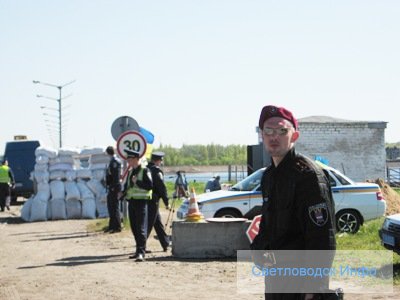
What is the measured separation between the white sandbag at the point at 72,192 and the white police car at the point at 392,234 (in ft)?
42.5

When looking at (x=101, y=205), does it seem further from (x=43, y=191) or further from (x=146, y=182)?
(x=146, y=182)

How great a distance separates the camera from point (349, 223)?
50.3 feet

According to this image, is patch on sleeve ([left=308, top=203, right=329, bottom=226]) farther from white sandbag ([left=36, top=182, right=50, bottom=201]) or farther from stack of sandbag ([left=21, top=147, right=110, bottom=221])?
white sandbag ([left=36, top=182, right=50, bottom=201])

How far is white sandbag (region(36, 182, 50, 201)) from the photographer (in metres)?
21.9

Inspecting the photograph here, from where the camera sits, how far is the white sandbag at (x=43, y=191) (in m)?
21.9

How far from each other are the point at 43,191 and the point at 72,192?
0.89 m

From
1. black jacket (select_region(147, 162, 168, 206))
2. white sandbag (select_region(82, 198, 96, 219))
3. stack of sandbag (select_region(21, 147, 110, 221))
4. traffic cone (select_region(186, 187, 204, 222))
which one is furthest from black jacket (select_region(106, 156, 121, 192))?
traffic cone (select_region(186, 187, 204, 222))

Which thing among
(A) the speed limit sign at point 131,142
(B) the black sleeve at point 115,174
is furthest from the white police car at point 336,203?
(B) the black sleeve at point 115,174

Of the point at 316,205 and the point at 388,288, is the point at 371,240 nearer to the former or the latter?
the point at 388,288

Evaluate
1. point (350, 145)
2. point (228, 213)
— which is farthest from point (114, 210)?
point (350, 145)

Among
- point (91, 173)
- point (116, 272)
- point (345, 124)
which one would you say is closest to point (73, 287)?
point (116, 272)

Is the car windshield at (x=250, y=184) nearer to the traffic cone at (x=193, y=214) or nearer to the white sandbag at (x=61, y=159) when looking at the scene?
the traffic cone at (x=193, y=214)

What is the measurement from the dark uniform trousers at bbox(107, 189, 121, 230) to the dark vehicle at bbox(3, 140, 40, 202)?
1553 centimetres

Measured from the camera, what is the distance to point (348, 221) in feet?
50.2
